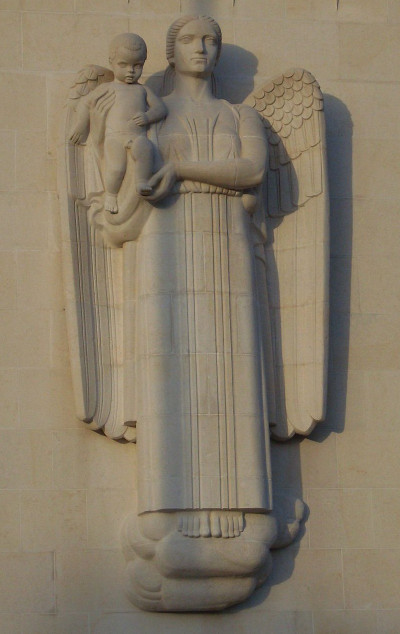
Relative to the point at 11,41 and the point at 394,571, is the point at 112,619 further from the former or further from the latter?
the point at 11,41

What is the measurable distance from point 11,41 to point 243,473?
445 centimetres

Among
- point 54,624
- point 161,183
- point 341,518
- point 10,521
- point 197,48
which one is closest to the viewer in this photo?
point 54,624

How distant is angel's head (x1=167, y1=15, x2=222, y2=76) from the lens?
17.0 metres

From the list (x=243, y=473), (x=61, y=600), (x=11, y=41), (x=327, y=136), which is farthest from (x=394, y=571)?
(x=11, y=41)

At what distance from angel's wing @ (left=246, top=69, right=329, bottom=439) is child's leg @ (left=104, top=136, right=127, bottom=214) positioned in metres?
1.36

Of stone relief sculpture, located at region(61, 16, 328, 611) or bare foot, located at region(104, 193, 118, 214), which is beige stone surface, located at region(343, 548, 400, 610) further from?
bare foot, located at region(104, 193, 118, 214)

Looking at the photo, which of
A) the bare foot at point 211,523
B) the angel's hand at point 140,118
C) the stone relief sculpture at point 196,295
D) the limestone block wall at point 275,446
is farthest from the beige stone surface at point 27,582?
the angel's hand at point 140,118

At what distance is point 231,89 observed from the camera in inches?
693

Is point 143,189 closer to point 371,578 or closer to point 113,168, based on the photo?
point 113,168

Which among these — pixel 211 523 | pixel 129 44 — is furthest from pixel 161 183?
pixel 211 523

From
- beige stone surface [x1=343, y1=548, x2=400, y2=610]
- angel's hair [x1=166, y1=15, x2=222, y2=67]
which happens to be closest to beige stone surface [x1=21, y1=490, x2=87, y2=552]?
beige stone surface [x1=343, y1=548, x2=400, y2=610]

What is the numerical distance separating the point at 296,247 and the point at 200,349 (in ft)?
4.59

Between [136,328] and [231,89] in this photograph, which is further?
[231,89]

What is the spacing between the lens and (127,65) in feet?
55.2
